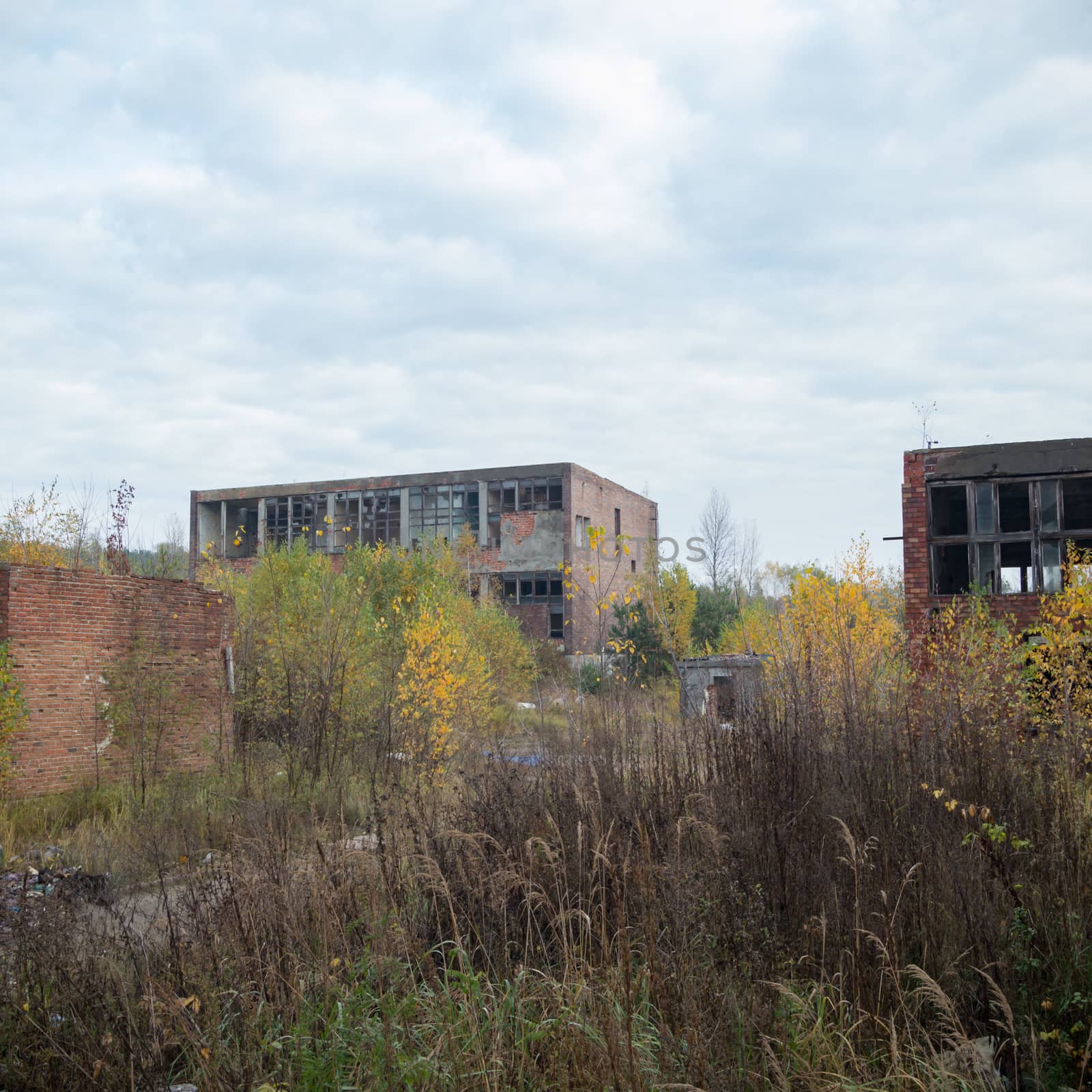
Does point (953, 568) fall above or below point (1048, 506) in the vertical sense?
below

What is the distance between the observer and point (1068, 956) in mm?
3988

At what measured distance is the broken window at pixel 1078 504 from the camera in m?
17.5

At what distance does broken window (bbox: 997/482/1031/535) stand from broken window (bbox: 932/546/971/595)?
2.98 feet

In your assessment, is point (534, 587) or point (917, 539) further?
point (534, 587)

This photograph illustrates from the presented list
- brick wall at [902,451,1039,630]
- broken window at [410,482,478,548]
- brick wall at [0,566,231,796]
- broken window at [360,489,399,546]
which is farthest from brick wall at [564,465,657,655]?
brick wall at [0,566,231,796]

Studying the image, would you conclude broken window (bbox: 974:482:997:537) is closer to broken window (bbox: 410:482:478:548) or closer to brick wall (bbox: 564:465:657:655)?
brick wall (bbox: 564:465:657:655)

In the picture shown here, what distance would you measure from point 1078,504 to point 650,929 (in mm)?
18116

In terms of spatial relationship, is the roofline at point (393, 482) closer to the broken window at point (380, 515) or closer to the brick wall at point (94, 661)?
the broken window at point (380, 515)

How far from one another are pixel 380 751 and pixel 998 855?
5.90m

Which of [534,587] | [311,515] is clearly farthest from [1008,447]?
[311,515]

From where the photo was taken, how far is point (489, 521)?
4512cm

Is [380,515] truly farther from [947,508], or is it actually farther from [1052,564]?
[1052,564]

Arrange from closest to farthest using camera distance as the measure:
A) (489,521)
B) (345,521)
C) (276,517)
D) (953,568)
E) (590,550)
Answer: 1. (953,568)
2. (590,550)
3. (489,521)
4. (345,521)
5. (276,517)

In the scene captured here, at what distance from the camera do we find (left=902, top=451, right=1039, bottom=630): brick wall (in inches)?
693
